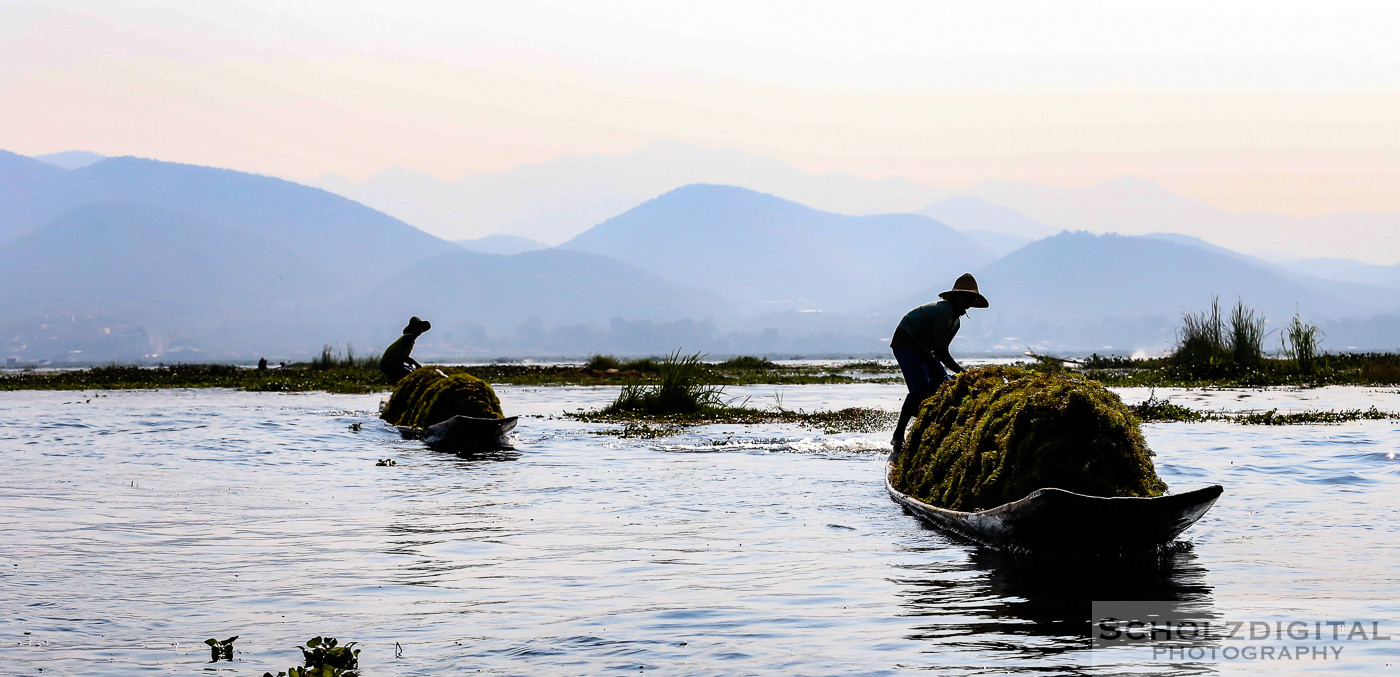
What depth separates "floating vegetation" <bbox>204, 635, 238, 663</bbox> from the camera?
247 inches

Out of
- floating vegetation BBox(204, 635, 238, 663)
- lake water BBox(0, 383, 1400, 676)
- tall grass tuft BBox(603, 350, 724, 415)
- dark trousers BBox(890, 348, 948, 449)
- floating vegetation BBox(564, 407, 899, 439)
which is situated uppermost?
dark trousers BBox(890, 348, 948, 449)

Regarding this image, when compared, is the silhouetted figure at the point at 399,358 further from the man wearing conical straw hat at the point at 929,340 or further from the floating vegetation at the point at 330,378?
the floating vegetation at the point at 330,378

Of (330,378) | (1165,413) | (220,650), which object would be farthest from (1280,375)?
(330,378)

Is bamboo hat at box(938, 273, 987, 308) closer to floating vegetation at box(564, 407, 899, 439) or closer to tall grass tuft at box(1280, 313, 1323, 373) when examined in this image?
floating vegetation at box(564, 407, 899, 439)

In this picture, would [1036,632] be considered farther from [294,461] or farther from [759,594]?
[294,461]

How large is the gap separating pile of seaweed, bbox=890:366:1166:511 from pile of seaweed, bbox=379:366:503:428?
12.4m

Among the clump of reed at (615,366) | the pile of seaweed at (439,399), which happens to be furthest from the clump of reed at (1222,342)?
the pile of seaweed at (439,399)

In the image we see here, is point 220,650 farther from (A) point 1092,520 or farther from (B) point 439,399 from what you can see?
(B) point 439,399

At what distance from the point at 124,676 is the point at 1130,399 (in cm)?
3068

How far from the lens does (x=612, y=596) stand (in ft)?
26.3

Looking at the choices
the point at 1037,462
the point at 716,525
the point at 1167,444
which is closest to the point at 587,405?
the point at 1167,444

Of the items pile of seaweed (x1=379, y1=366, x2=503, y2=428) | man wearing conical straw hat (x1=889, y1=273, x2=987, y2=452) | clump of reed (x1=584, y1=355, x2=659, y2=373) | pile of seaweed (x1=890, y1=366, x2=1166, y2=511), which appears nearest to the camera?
pile of seaweed (x1=890, y1=366, x2=1166, y2=511)

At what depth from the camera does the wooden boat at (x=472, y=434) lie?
20469 mm

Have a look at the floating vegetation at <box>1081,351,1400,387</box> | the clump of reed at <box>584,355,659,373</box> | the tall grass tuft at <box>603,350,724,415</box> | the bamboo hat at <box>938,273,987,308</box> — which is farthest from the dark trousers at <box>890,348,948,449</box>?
the clump of reed at <box>584,355,659,373</box>
